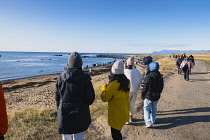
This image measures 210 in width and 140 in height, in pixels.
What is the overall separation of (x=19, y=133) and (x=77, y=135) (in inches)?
94.9

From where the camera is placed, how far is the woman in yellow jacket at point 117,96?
2.95m

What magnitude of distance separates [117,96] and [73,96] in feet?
3.36

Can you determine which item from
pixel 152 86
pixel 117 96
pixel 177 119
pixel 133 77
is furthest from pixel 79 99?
pixel 177 119

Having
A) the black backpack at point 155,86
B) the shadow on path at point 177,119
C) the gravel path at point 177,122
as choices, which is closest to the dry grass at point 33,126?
the gravel path at point 177,122

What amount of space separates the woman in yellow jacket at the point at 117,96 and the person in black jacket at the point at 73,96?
0.62 m

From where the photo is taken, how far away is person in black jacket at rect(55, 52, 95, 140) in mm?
2305

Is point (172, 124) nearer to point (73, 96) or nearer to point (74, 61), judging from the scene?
point (73, 96)

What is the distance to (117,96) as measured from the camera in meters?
3.01

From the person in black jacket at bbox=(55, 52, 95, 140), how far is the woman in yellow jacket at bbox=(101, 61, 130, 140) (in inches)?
24.4

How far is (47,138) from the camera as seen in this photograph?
12.7ft

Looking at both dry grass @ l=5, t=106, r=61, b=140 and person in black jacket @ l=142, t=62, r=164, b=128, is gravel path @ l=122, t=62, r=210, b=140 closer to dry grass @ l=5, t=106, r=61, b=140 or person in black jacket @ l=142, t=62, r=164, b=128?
person in black jacket @ l=142, t=62, r=164, b=128

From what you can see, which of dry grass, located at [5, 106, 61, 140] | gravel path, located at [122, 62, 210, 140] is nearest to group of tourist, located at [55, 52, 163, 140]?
gravel path, located at [122, 62, 210, 140]

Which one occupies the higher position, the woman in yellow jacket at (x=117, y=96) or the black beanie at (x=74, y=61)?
the black beanie at (x=74, y=61)

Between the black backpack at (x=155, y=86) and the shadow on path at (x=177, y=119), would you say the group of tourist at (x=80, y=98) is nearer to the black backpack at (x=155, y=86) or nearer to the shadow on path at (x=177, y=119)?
the black backpack at (x=155, y=86)
